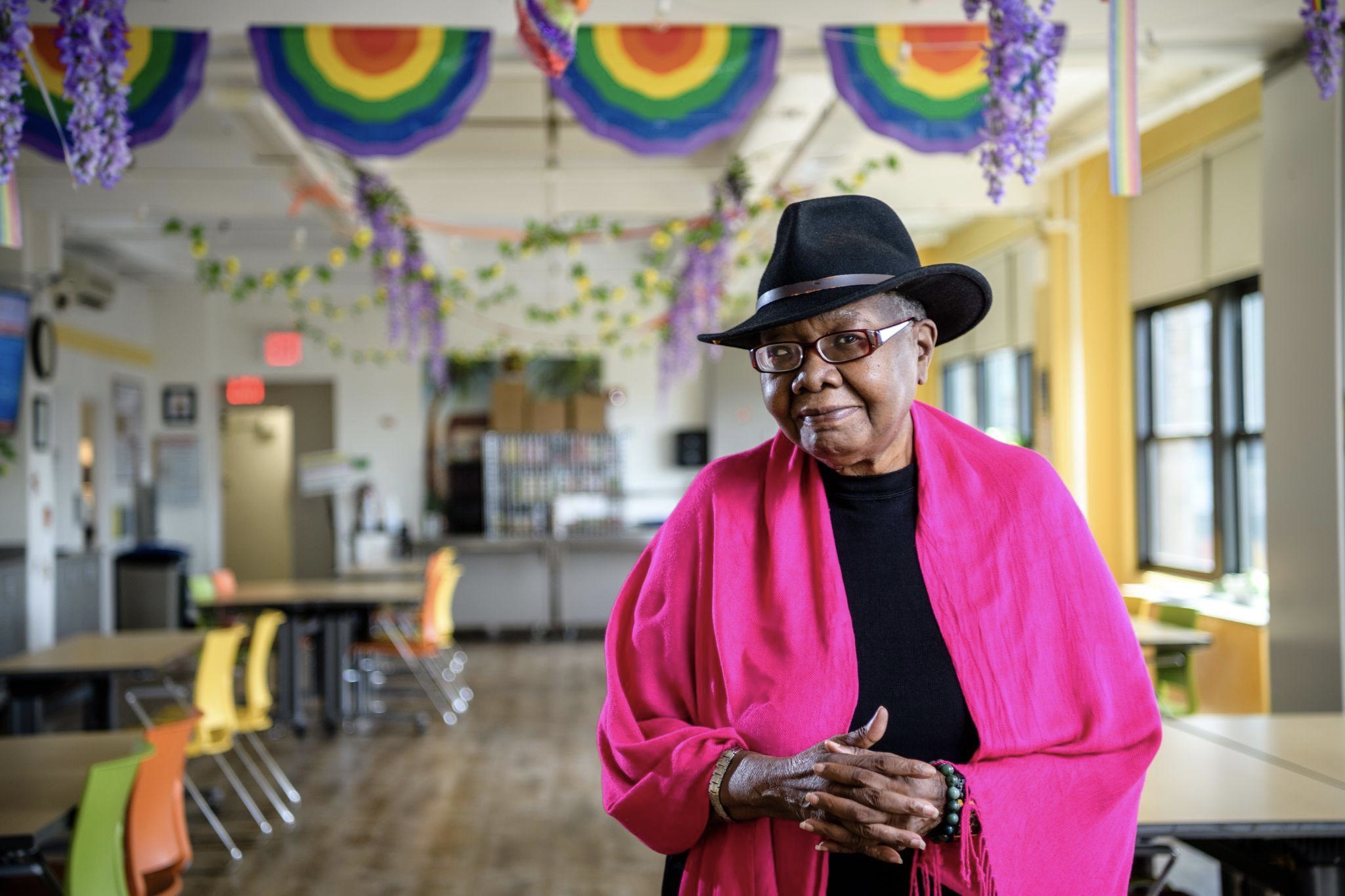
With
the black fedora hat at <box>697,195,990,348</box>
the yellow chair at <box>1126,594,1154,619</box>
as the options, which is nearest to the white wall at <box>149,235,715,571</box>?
the yellow chair at <box>1126,594,1154,619</box>

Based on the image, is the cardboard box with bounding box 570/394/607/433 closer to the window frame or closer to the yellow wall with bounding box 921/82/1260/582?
the window frame

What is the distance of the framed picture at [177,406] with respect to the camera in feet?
44.9

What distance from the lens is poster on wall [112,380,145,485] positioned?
12672mm

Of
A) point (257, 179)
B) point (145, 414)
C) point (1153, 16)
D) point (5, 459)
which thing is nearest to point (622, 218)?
point (257, 179)

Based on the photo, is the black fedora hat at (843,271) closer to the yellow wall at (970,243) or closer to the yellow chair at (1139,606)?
the yellow chair at (1139,606)

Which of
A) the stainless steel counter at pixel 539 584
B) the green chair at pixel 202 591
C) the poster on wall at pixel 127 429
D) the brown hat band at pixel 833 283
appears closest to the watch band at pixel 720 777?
the brown hat band at pixel 833 283

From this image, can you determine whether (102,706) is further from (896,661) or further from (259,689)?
(896,661)

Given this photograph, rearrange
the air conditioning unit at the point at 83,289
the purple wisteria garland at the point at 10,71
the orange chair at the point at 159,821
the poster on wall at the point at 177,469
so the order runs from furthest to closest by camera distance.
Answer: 1. the poster on wall at the point at 177,469
2. the air conditioning unit at the point at 83,289
3. the orange chair at the point at 159,821
4. the purple wisteria garland at the point at 10,71

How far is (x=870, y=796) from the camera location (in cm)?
147

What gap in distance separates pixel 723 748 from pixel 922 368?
2.04 ft

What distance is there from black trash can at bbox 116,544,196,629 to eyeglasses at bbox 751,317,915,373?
11.7m

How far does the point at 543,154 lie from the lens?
8.93m

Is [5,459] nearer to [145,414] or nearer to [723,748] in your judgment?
[145,414]

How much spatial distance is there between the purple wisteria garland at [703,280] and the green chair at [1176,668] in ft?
9.20
